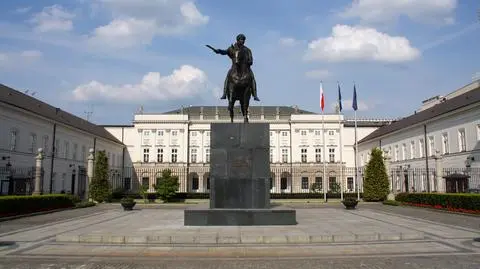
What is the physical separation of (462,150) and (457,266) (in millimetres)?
33860

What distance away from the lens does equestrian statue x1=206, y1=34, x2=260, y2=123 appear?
1449 centimetres

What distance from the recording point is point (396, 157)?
180ft

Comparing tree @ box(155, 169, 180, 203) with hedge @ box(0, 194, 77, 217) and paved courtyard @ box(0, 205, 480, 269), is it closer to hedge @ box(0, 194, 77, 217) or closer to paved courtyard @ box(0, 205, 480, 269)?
hedge @ box(0, 194, 77, 217)

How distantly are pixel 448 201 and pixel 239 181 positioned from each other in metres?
17.7

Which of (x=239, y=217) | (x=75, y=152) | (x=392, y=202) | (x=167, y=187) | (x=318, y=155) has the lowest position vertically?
(x=392, y=202)

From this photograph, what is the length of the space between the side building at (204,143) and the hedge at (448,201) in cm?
A: 4012

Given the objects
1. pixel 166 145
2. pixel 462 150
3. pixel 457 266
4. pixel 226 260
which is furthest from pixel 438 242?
pixel 166 145

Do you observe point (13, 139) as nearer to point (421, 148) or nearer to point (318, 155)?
point (421, 148)

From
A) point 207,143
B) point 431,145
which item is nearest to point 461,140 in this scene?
point 431,145

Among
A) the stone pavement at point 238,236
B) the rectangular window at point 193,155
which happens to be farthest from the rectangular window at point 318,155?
the stone pavement at point 238,236

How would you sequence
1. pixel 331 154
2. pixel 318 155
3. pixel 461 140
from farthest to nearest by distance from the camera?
pixel 318 155 → pixel 331 154 → pixel 461 140

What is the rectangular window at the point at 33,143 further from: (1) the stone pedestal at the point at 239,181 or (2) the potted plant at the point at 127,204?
(1) the stone pedestal at the point at 239,181

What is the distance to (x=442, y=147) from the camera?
4191cm

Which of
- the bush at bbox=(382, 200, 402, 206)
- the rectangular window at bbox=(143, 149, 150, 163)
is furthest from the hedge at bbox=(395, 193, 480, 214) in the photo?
the rectangular window at bbox=(143, 149, 150, 163)
